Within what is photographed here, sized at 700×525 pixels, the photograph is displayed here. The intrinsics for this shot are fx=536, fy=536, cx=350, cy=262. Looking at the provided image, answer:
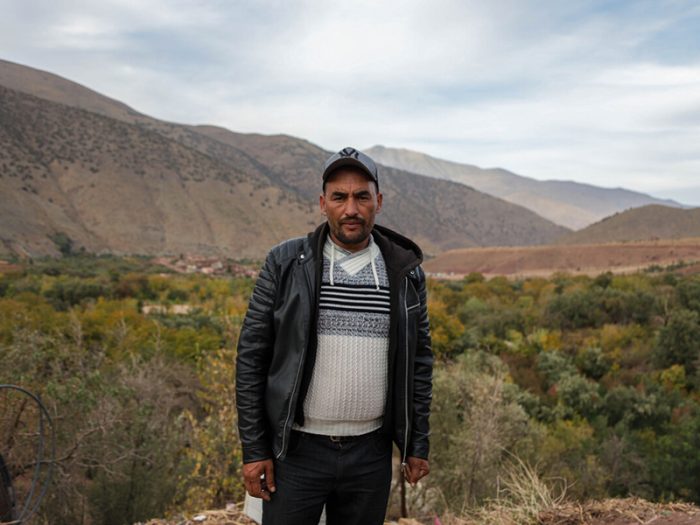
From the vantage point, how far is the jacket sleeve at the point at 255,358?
2.17m

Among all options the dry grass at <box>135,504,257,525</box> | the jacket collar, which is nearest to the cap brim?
the jacket collar

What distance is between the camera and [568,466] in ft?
33.1

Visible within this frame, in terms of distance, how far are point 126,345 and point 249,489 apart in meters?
14.0

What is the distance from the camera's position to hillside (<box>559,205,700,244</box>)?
71.4 m

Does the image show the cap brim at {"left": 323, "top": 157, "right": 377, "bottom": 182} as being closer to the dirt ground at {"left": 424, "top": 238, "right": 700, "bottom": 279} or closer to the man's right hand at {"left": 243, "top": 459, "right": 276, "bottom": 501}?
the man's right hand at {"left": 243, "top": 459, "right": 276, "bottom": 501}

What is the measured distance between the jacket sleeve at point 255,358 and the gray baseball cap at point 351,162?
1.50 ft

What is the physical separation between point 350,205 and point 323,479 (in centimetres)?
113

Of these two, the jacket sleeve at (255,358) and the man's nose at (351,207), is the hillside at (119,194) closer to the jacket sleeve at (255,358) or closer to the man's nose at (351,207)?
the jacket sleeve at (255,358)

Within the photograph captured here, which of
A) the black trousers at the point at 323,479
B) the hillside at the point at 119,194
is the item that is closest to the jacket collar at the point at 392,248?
the black trousers at the point at 323,479

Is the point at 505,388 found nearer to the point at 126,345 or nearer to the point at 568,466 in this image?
the point at 568,466

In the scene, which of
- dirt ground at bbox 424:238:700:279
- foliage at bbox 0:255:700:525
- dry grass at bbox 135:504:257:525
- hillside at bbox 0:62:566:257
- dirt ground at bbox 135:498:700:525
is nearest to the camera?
dirt ground at bbox 135:498:700:525

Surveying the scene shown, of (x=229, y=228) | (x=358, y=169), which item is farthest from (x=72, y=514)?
(x=229, y=228)

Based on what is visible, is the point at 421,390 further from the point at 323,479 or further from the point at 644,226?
the point at 644,226

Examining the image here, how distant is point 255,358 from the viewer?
2193 millimetres
